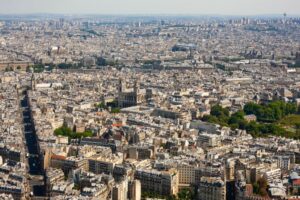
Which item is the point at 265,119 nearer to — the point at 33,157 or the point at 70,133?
the point at 70,133

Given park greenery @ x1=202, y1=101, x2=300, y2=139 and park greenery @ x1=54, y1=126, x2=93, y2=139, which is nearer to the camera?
park greenery @ x1=54, y1=126, x2=93, y2=139

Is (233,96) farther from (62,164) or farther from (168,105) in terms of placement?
(62,164)

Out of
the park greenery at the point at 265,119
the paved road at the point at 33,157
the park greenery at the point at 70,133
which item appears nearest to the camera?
the paved road at the point at 33,157

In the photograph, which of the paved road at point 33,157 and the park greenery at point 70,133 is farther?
the park greenery at point 70,133

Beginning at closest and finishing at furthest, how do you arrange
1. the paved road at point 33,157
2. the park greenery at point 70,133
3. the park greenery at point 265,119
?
the paved road at point 33,157, the park greenery at point 70,133, the park greenery at point 265,119

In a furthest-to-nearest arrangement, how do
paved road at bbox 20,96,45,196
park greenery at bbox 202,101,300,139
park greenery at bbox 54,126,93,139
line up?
1. park greenery at bbox 202,101,300,139
2. park greenery at bbox 54,126,93,139
3. paved road at bbox 20,96,45,196

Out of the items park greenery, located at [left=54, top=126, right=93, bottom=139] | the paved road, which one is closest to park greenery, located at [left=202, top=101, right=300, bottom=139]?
park greenery, located at [left=54, top=126, right=93, bottom=139]

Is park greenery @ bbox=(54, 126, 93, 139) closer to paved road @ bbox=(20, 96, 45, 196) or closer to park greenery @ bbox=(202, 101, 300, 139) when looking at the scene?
paved road @ bbox=(20, 96, 45, 196)

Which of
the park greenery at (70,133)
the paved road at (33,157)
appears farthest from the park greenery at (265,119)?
the paved road at (33,157)

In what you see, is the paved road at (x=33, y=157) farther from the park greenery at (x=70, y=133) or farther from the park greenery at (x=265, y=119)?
the park greenery at (x=265, y=119)

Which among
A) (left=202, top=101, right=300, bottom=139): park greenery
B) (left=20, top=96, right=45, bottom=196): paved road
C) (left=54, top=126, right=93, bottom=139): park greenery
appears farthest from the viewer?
(left=202, top=101, right=300, bottom=139): park greenery

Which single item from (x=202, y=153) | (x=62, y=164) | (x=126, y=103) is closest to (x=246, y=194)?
(x=202, y=153)
